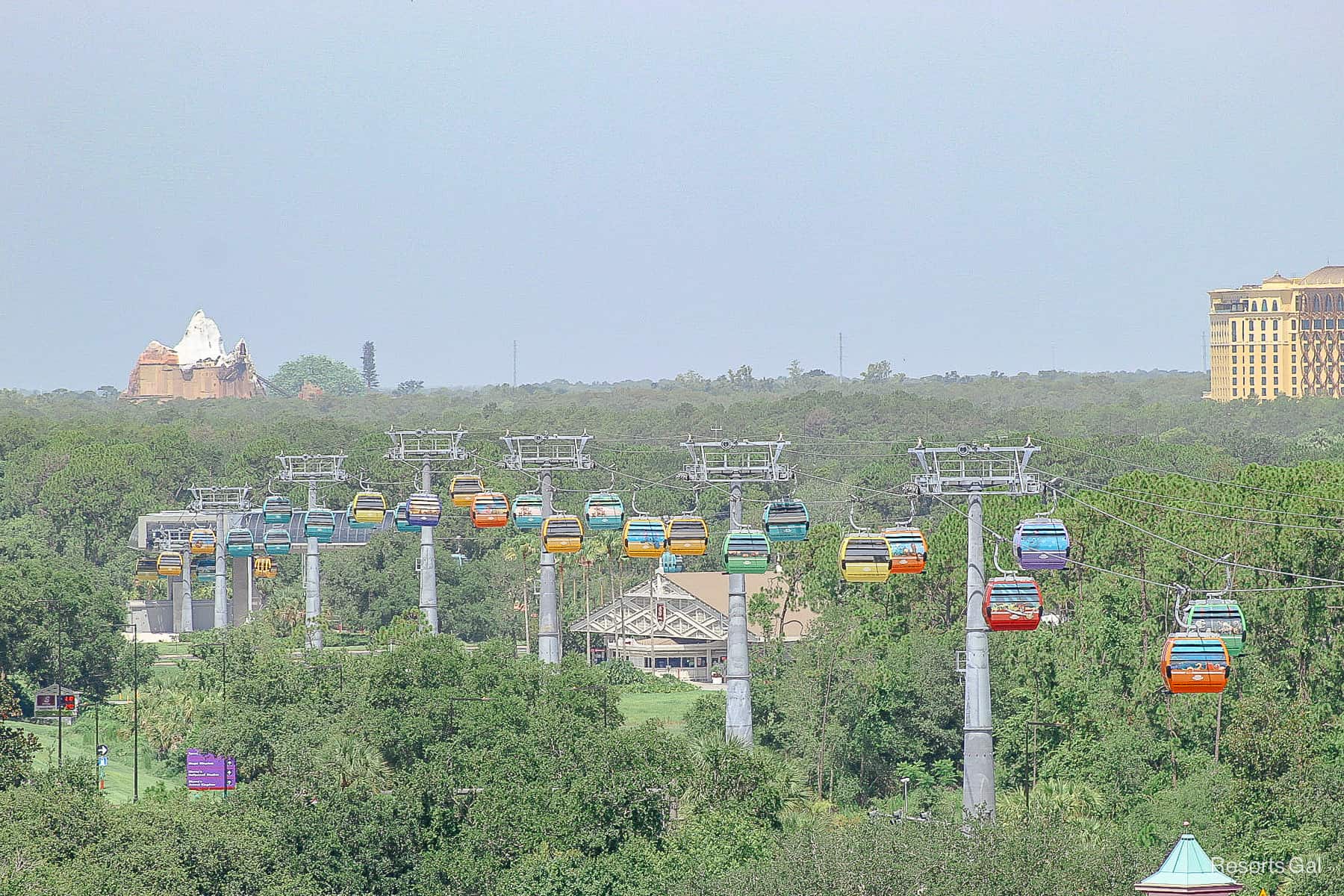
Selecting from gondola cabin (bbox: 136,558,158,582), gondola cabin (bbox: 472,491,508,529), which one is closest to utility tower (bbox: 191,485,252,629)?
gondola cabin (bbox: 136,558,158,582)

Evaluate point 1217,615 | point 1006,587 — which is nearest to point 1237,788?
point 1217,615

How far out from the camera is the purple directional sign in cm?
5772

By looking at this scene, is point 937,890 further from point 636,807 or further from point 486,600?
point 486,600

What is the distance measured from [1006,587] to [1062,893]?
8.33 m

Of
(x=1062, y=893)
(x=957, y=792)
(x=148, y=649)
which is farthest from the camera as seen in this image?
(x=148, y=649)

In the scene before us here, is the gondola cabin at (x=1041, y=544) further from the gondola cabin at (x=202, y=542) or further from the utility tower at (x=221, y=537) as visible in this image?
the gondola cabin at (x=202, y=542)

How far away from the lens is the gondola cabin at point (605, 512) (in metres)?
63.4

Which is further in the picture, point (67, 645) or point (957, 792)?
point (67, 645)

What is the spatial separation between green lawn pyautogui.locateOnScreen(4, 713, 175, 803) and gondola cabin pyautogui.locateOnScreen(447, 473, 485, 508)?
1140 cm

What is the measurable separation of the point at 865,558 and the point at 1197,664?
766 cm

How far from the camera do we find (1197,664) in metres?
47.3

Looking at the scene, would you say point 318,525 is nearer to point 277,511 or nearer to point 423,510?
point 277,511

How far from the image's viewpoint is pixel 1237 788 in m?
50.8

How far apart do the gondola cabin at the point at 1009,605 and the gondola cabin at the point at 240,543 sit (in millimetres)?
52158
